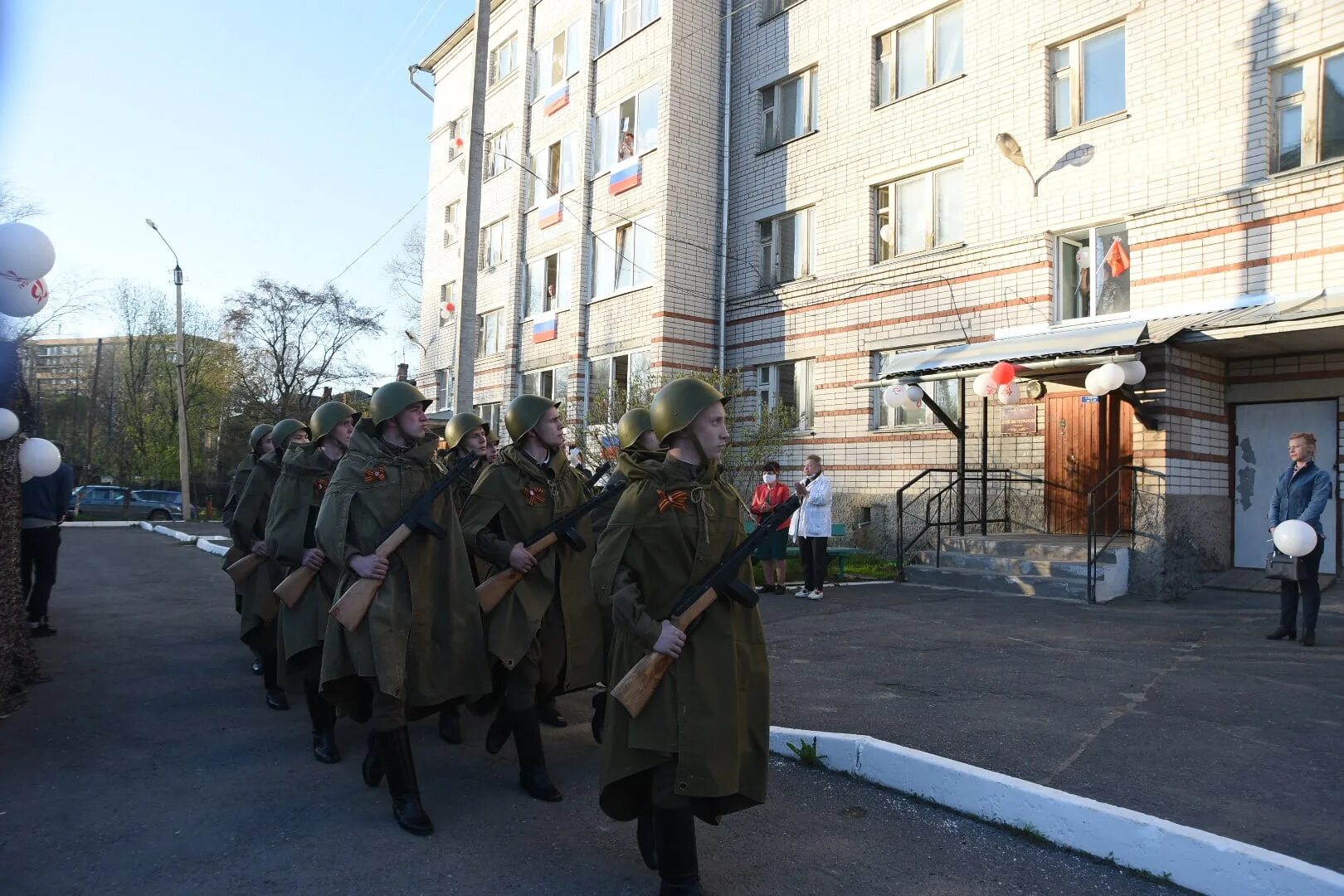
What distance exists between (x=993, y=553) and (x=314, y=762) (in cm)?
986

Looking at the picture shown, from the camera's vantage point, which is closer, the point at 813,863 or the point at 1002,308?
the point at 813,863

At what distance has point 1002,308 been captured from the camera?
567 inches

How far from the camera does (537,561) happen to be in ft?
16.5

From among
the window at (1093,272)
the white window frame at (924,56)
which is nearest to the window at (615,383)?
the white window frame at (924,56)

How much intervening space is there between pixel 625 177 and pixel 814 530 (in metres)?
12.0

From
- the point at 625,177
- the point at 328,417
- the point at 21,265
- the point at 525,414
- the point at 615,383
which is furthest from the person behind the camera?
the point at 625,177

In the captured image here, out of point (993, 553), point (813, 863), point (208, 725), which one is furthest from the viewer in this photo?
point (993, 553)

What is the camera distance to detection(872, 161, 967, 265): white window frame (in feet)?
51.0

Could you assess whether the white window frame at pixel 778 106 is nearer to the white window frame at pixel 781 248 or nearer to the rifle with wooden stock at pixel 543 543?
the white window frame at pixel 781 248

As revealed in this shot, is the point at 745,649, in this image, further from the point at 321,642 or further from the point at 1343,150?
the point at 1343,150

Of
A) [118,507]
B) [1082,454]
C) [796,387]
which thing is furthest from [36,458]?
[118,507]

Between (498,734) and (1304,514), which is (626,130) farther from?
(498,734)

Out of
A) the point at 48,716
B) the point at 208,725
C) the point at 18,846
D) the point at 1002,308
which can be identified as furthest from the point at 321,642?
the point at 1002,308

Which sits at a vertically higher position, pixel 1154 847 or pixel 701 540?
pixel 701 540
